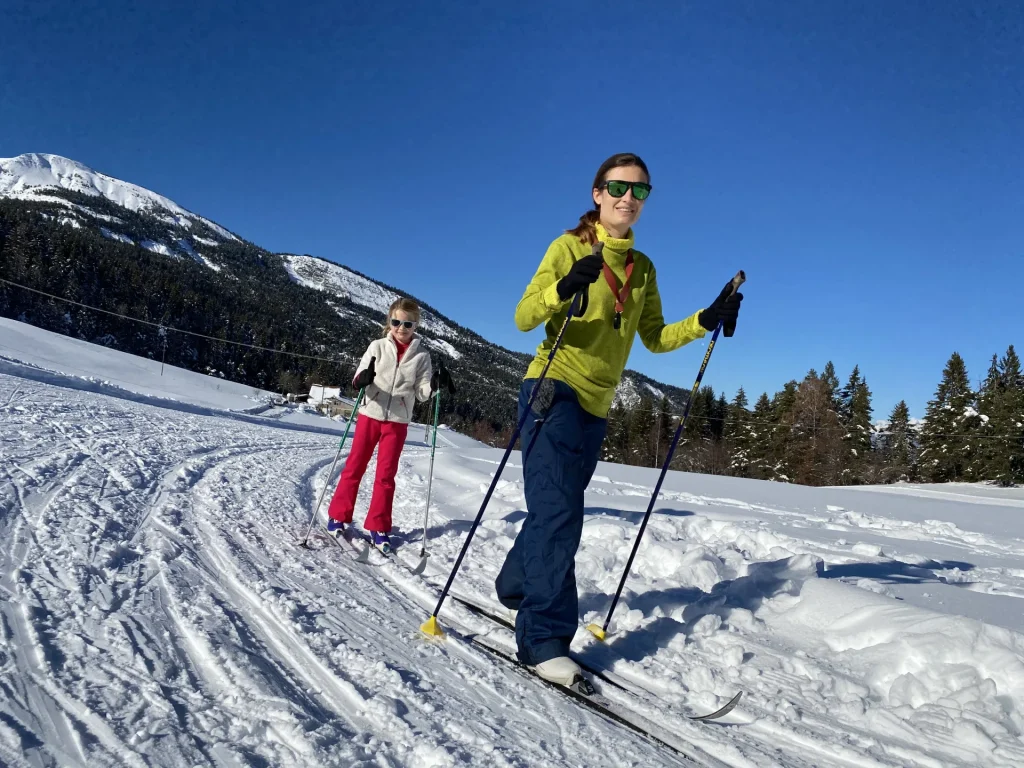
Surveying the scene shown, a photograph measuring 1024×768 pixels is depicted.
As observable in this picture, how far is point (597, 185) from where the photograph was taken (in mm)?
3002

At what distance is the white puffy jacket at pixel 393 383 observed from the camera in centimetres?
488

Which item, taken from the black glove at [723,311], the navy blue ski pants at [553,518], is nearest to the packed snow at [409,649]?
the navy blue ski pants at [553,518]

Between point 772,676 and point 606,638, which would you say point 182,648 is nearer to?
point 606,638

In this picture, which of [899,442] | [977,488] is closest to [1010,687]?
[977,488]

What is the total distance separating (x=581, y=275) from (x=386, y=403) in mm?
2820

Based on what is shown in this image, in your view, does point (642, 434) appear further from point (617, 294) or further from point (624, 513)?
point (617, 294)

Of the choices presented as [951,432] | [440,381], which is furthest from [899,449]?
[440,381]

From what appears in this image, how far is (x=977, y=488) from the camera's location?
24.4 m

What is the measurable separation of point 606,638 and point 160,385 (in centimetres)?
3064

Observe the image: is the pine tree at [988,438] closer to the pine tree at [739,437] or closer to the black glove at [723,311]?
the pine tree at [739,437]

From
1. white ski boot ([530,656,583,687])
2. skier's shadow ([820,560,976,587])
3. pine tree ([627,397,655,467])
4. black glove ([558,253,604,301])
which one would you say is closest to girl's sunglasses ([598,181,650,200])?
black glove ([558,253,604,301])

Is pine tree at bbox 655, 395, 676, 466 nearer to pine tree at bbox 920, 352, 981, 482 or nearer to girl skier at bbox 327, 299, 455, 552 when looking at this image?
pine tree at bbox 920, 352, 981, 482

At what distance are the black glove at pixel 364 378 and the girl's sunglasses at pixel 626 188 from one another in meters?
2.56

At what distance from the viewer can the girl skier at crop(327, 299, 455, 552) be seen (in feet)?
15.2
